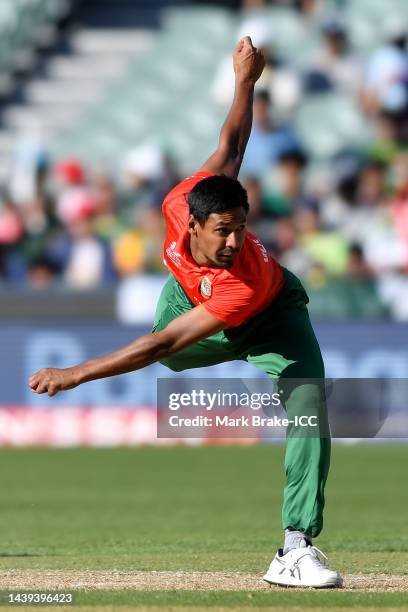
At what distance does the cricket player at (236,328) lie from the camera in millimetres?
5477

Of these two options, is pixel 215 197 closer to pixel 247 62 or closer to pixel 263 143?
pixel 247 62

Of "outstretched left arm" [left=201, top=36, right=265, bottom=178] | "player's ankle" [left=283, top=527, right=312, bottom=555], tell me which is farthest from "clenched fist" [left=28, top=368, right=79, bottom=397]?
"outstretched left arm" [left=201, top=36, right=265, bottom=178]

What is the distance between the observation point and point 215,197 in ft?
18.1

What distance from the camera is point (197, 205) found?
5566mm

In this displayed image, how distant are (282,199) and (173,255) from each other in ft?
30.9

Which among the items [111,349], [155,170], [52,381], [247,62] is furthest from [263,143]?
[52,381]

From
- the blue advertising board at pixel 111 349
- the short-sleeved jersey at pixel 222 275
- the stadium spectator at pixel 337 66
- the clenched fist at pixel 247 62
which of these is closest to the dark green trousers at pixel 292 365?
the short-sleeved jersey at pixel 222 275

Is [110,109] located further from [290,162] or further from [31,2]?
[290,162]

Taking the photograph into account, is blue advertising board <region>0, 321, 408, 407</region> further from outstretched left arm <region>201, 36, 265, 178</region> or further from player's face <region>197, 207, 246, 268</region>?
player's face <region>197, 207, 246, 268</region>

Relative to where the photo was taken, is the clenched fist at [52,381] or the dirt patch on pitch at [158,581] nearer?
the clenched fist at [52,381]

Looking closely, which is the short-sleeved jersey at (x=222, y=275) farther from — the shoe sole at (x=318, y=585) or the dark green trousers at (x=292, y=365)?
the shoe sole at (x=318, y=585)

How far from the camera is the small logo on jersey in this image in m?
5.70

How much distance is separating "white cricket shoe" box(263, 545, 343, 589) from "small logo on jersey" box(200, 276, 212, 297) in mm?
1182

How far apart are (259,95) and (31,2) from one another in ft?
19.4
